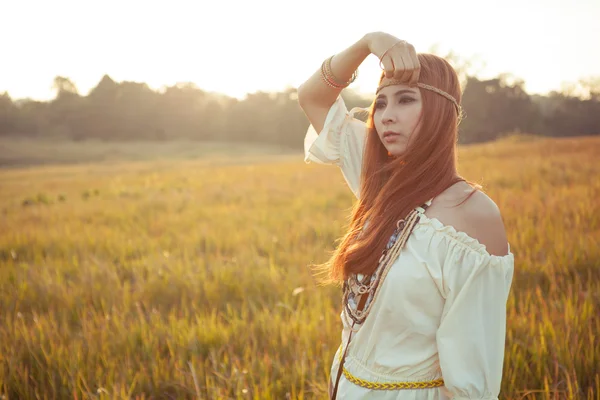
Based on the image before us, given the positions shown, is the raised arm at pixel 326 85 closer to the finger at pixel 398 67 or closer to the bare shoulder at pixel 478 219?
the finger at pixel 398 67

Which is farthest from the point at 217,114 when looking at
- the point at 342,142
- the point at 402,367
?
the point at 402,367

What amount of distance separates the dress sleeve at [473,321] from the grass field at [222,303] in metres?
0.88

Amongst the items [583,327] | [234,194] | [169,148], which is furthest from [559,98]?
[583,327]

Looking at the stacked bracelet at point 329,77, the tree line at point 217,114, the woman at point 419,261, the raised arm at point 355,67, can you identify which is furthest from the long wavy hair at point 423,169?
the tree line at point 217,114

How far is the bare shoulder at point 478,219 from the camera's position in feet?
4.20

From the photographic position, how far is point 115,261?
191 inches

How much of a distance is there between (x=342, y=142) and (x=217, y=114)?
57.5 m

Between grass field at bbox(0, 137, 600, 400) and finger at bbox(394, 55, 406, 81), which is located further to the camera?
grass field at bbox(0, 137, 600, 400)

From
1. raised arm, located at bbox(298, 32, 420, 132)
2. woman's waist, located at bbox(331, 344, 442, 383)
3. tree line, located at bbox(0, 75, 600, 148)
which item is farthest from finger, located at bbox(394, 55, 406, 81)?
tree line, located at bbox(0, 75, 600, 148)

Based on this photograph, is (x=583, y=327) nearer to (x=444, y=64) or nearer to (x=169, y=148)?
(x=444, y=64)

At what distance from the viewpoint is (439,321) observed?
134cm

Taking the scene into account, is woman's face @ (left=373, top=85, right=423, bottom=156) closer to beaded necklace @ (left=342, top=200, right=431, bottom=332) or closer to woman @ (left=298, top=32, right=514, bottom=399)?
woman @ (left=298, top=32, right=514, bottom=399)

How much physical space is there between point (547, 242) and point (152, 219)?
593cm

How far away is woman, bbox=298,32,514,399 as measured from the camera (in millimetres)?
1250
